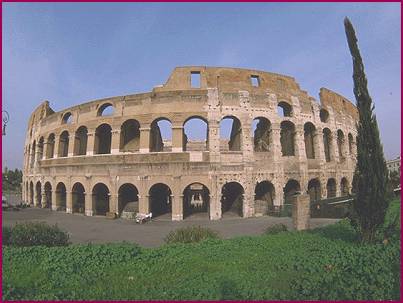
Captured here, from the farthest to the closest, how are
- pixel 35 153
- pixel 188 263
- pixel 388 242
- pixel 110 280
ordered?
pixel 35 153 < pixel 388 242 < pixel 188 263 < pixel 110 280

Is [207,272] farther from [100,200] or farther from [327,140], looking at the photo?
[327,140]

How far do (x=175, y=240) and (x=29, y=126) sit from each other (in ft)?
105

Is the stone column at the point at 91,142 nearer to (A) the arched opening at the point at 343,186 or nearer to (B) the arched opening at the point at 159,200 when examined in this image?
(B) the arched opening at the point at 159,200

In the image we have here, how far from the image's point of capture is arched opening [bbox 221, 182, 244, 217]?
73.5 feet

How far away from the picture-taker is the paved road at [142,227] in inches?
570

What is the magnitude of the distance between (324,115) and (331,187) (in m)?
6.67

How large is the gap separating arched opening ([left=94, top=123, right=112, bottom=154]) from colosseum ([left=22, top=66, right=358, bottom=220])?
0.09 m

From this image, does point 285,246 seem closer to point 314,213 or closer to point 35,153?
point 314,213

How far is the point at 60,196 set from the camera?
2622 centimetres

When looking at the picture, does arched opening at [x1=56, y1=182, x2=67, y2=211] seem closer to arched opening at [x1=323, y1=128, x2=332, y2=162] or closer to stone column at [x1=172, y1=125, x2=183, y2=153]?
stone column at [x1=172, y1=125, x2=183, y2=153]

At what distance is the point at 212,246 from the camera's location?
8.56 meters

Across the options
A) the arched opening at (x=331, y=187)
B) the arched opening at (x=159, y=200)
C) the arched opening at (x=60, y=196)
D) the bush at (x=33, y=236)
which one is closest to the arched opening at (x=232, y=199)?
the arched opening at (x=159, y=200)

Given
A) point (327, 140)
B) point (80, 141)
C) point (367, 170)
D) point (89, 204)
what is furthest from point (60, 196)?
point (367, 170)

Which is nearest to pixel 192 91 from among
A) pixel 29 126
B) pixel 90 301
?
pixel 90 301
